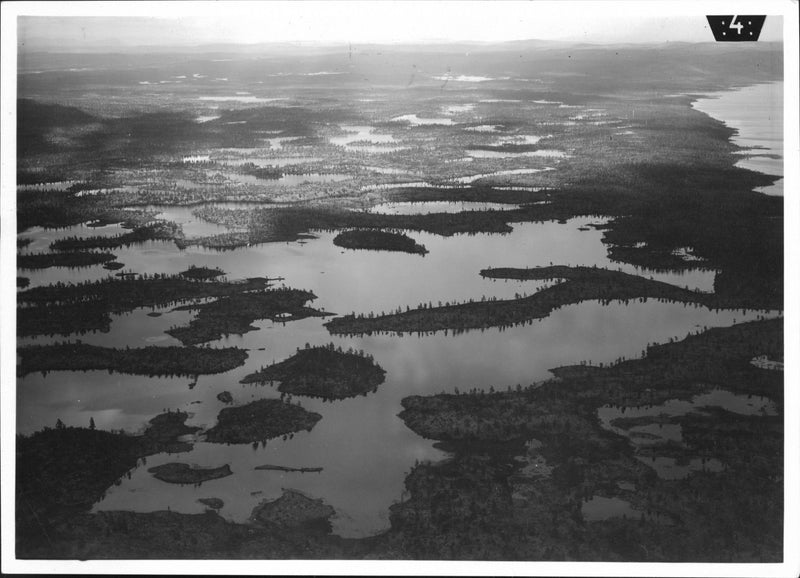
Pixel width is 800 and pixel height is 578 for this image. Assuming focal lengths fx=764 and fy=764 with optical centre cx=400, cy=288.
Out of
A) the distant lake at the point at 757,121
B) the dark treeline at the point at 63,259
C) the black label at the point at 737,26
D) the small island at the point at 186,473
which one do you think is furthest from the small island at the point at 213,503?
the black label at the point at 737,26

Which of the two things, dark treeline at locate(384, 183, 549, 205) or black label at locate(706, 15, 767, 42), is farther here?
dark treeline at locate(384, 183, 549, 205)

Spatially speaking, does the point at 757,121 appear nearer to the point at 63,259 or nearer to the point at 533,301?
the point at 533,301

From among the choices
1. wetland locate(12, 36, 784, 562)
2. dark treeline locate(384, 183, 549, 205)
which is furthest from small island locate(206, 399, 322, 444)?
dark treeline locate(384, 183, 549, 205)

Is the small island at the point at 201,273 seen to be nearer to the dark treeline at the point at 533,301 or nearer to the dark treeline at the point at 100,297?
the dark treeline at the point at 100,297

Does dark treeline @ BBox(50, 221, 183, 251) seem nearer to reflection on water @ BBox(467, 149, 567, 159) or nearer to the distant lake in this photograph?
reflection on water @ BBox(467, 149, 567, 159)

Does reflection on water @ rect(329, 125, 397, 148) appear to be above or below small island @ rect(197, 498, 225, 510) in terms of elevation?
above

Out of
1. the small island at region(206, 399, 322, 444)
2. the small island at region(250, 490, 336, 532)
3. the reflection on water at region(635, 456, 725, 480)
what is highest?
the small island at region(206, 399, 322, 444)

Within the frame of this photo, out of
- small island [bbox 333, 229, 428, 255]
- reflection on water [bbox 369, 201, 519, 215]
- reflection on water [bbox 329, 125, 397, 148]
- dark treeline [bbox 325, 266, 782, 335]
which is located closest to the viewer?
dark treeline [bbox 325, 266, 782, 335]

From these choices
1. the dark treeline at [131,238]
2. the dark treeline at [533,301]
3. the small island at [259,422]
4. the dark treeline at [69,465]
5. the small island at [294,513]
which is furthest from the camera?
the dark treeline at [533,301]

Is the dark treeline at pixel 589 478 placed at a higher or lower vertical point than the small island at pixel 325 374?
lower
